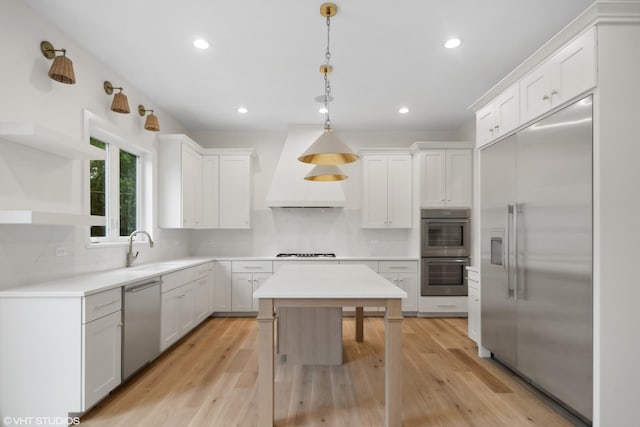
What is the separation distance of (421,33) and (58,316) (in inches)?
129

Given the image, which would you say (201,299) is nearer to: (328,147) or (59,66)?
(59,66)

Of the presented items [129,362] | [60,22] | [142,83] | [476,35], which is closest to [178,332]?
[129,362]

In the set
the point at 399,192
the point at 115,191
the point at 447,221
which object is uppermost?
the point at 399,192

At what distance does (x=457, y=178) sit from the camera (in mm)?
4734

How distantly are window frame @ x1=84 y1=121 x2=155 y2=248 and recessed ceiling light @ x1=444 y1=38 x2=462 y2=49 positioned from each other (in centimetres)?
318

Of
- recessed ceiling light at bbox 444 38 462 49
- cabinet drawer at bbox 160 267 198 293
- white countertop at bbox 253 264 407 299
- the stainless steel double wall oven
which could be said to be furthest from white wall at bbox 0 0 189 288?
the stainless steel double wall oven

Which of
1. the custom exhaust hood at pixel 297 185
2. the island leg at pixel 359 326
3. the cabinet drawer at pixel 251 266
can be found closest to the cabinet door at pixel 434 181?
the custom exhaust hood at pixel 297 185

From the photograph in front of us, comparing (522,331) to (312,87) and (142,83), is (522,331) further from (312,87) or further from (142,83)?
(142,83)

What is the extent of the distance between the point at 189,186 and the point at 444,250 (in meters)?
3.68

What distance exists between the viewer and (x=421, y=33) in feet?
8.58

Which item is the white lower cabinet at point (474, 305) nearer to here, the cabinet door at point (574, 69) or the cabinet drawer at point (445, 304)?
the cabinet drawer at point (445, 304)

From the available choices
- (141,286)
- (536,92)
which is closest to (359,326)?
(141,286)

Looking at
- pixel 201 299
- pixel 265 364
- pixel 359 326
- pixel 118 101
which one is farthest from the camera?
pixel 201 299

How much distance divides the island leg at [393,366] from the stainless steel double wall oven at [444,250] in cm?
284
